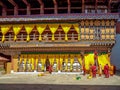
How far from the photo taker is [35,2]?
34125 millimetres

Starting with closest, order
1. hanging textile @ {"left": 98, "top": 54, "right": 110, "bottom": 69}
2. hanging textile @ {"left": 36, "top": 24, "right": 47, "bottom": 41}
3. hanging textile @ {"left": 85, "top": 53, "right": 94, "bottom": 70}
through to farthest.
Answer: hanging textile @ {"left": 98, "top": 54, "right": 110, "bottom": 69} < hanging textile @ {"left": 85, "top": 53, "right": 94, "bottom": 70} < hanging textile @ {"left": 36, "top": 24, "right": 47, "bottom": 41}

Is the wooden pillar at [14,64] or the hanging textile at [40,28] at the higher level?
the hanging textile at [40,28]

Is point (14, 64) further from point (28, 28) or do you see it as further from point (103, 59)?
point (103, 59)

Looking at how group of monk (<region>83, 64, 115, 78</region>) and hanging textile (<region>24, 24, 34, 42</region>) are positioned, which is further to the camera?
hanging textile (<region>24, 24, 34, 42</region>)

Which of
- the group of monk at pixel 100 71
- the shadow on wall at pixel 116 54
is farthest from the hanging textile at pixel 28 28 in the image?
the shadow on wall at pixel 116 54

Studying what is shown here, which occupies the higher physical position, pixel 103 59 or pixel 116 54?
pixel 116 54

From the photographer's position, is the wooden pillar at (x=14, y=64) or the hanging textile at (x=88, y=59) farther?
the wooden pillar at (x=14, y=64)

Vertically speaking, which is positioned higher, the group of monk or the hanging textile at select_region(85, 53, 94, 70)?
the hanging textile at select_region(85, 53, 94, 70)

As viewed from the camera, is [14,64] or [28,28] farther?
[28,28]

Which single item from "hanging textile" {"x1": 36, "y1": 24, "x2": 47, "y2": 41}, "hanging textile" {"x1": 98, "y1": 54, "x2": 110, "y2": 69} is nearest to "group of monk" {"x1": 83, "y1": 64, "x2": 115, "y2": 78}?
"hanging textile" {"x1": 98, "y1": 54, "x2": 110, "y2": 69}

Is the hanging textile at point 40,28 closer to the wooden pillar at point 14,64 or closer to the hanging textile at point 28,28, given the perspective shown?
the hanging textile at point 28,28

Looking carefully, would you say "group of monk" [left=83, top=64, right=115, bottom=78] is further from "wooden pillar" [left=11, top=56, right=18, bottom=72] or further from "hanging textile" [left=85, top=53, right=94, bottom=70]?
"wooden pillar" [left=11, top=56, right=18, bottom=72]

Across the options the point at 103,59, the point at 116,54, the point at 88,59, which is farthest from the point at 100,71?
the point at 116,54

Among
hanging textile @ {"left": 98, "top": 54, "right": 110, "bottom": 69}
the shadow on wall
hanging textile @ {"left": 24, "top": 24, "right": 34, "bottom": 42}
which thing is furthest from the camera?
the shadow on wall
